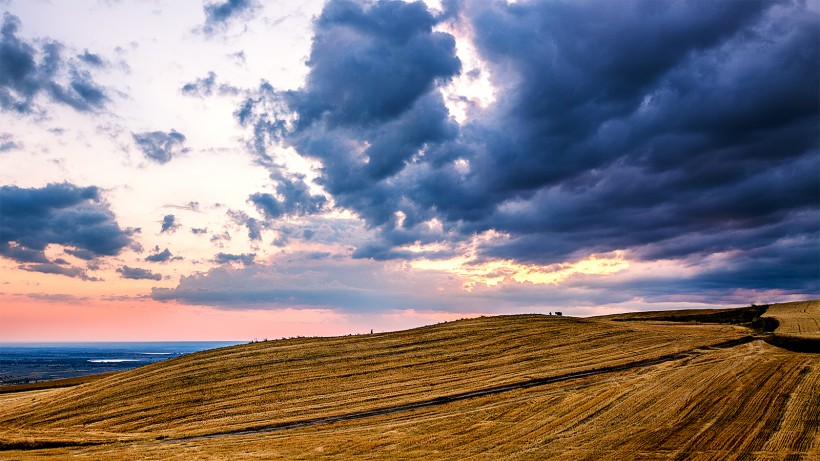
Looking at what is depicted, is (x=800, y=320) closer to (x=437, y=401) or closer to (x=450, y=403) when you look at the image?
(x=450, y=403)

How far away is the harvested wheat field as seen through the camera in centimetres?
1881

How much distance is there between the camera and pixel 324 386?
2897cm

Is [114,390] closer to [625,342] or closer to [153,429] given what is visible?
[153,429]

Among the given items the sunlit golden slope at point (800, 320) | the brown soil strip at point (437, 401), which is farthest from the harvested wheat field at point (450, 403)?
the sunlit golden slope at point (800, 320)

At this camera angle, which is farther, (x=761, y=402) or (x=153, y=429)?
(x=153, y=429)

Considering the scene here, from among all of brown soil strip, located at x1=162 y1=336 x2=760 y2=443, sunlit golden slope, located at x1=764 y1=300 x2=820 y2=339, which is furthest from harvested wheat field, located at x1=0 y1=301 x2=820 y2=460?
sunlit golden slope, located at x1=764 y1=300 x2=820 y2=339

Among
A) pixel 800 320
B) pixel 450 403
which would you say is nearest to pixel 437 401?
pixel 450 403

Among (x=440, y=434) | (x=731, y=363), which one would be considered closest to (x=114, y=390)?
(x=440, y=434)

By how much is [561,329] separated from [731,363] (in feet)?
44.0

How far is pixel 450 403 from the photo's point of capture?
24797 millimetres

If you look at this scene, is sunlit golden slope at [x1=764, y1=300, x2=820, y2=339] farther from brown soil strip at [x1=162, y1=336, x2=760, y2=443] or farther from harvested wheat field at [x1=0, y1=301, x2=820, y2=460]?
brown soil strip at [x1=162, y1=336, x2=760, y2=443]

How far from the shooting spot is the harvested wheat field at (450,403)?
18.8 metres

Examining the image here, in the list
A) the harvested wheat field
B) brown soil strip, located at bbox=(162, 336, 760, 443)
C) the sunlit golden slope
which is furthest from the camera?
the sunlit golden slope

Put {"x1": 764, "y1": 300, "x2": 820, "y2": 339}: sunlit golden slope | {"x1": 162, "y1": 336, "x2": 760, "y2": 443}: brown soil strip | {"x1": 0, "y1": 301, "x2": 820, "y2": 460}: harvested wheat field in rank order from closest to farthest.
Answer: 1. {"x1": 0, "y1": 301, "x2": 820, "y2": 460}: harvested wheat field
2. {"x1": 162, "y1": 336, "x2": 760, "y2": 443}: brown soil strip
3. {"x1": 764, "y1": 300, "x2": 820, "y2": 339}: sunlit golden slope
